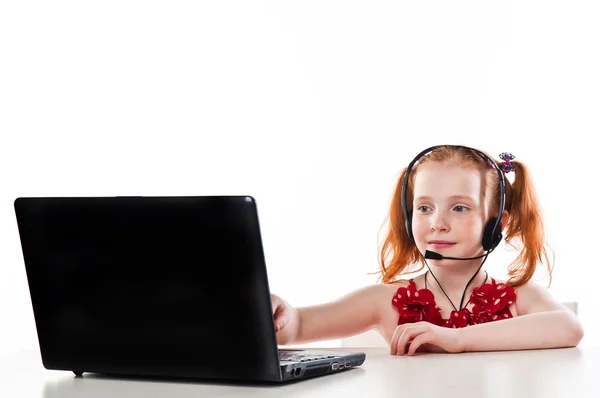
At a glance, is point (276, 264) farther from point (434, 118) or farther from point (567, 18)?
point (567, 18)

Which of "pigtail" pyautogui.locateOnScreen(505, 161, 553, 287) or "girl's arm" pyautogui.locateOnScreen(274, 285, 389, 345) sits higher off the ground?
"pigtail" pyautogui.locateOnScreen(505, 161, 553, 287)

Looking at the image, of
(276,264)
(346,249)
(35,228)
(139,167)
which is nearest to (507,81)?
(346,249)

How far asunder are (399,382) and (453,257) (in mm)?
638

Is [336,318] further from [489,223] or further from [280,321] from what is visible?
[489,223]

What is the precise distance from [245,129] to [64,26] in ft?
2.53

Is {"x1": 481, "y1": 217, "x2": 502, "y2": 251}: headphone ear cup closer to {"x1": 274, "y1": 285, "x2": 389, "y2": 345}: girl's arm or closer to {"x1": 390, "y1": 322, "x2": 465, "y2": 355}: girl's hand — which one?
{"x1": 274, "y1": 285, "x2": 389, "y2": 345}: girl's arm

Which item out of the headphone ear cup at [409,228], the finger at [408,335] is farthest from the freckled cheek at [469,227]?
the finger at [408,335]

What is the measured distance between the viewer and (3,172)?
3217 mm

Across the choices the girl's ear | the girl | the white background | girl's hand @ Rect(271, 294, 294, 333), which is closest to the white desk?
girl's hand @ Rect(271, 294, 294, 333)

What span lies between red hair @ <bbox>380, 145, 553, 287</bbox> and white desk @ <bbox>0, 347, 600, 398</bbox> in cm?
46

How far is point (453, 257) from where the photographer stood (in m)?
1.55

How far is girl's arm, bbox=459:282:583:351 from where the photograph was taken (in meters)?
1.31

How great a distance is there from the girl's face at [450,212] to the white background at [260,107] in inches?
62.6

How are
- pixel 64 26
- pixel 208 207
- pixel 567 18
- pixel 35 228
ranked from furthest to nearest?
1. pixel 64 26
2. pixel 567 18
3. pixel 35 228
4. pixel 208 207
